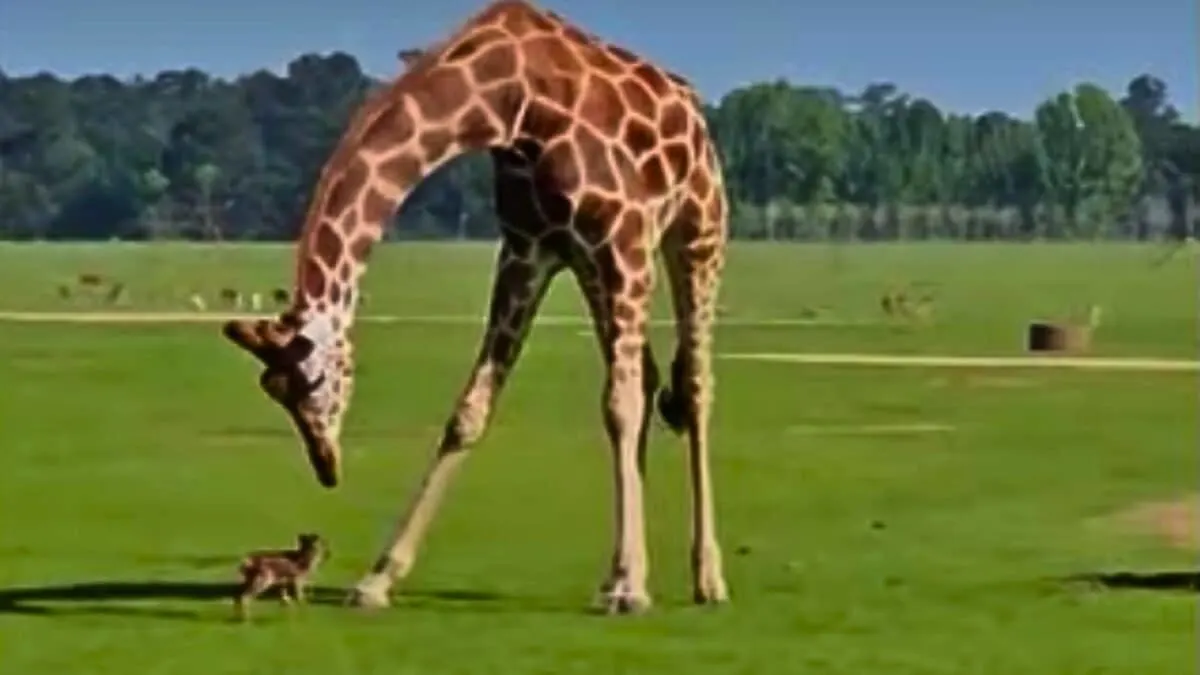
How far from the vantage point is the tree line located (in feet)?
437

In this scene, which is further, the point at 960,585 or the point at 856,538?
the point at 856,538

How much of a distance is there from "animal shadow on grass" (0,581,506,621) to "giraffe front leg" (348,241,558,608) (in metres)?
0.18

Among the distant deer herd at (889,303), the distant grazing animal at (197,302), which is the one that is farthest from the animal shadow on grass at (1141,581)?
the distant grazing animal at (197,302)

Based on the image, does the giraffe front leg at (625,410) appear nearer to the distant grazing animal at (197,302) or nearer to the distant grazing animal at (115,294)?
the distant grazing animal at (197,302)

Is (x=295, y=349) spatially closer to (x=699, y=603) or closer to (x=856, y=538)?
(x=699, y=603)

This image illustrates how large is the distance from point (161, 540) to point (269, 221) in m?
114

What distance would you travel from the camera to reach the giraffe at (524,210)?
527 inches

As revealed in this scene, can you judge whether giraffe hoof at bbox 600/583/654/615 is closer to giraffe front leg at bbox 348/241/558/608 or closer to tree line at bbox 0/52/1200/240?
giraffe front leg at bbox 348/241/558/608

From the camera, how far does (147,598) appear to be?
14172 mm

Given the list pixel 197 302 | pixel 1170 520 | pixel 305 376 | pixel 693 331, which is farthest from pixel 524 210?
pixel 197 302

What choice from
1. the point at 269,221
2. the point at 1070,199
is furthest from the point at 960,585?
the point at 1070,199

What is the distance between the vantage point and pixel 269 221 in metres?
131

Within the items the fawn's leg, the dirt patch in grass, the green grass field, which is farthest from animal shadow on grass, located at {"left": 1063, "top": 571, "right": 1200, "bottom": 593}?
the fawn's leg

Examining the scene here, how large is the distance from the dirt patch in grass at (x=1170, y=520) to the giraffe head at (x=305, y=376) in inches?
214
